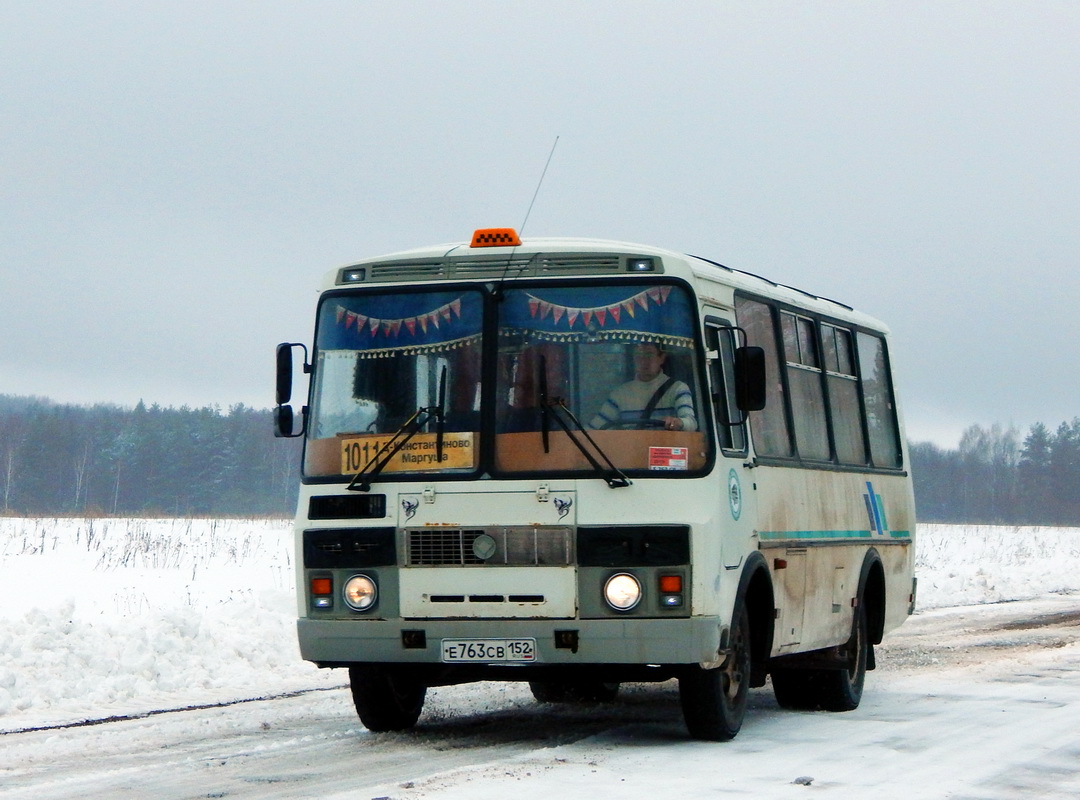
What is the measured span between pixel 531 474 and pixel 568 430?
0.32m

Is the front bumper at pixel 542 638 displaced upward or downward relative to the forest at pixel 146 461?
downward

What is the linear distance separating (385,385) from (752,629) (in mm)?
2801

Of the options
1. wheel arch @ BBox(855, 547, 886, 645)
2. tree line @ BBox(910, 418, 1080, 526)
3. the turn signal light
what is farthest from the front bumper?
tree line @ BBox(910, 418, 1080, 526)

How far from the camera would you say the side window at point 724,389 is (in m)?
9.69

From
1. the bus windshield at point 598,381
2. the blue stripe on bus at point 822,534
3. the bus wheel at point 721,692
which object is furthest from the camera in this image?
the blue stripe on bus at point 822,534

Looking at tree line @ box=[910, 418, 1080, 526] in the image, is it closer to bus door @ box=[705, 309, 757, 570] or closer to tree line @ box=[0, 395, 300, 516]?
tree line @ box=[0, 395, 300, 516]

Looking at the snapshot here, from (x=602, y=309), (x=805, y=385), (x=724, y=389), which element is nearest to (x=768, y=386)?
(x=805, y=385)

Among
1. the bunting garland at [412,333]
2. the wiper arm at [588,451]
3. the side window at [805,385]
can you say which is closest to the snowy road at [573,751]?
the wiper arm at [588,451]

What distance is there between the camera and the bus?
9234 millimetres

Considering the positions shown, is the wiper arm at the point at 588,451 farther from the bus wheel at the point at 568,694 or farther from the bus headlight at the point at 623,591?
the bus wheel at the point at 568,694

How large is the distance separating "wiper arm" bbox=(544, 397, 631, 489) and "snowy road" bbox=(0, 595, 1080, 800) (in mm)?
1494

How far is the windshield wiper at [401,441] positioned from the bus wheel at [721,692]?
199 cm

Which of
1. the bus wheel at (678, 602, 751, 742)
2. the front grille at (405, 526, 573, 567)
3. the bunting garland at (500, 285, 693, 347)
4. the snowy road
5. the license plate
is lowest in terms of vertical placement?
the snowy road

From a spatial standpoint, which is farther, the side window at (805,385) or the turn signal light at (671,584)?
the side window at (805,385)
